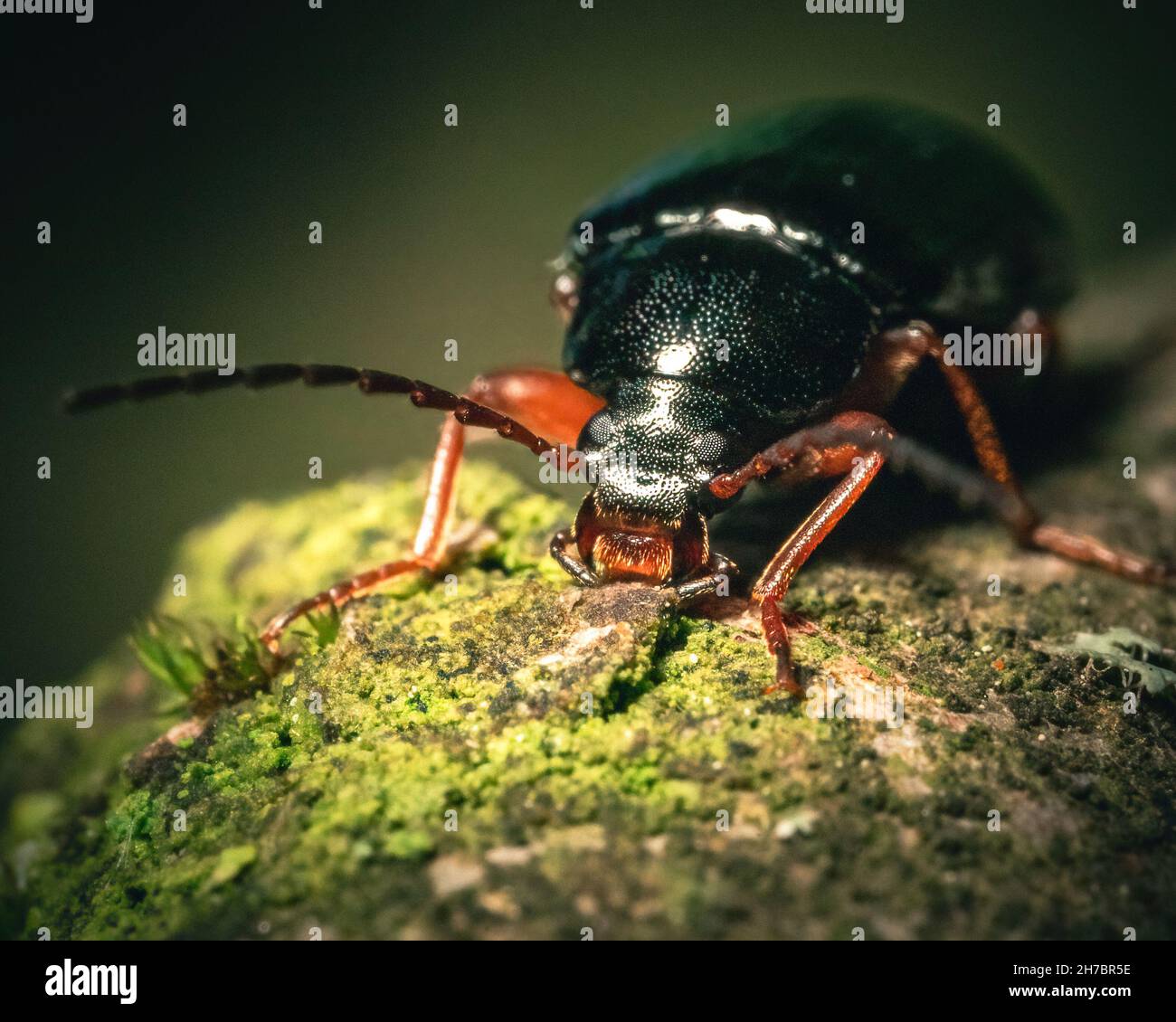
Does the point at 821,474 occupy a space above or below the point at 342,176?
below

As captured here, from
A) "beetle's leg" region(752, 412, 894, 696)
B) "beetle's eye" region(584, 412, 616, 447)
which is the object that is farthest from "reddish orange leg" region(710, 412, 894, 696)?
"beetle's eye" region(584, 412, 616, 447)

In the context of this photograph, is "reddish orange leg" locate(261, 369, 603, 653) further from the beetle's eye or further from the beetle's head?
the beetle's head

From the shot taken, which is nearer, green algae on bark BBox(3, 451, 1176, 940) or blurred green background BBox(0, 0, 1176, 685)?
green algae on bark BBox(3, 451, 1176, 940)

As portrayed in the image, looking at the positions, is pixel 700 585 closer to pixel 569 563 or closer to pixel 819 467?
pixel 569 563

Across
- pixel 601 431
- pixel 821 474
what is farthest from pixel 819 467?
pixel 601 431

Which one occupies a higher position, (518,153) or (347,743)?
(518,153)

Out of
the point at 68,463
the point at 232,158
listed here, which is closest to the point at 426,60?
the point at 232,158
